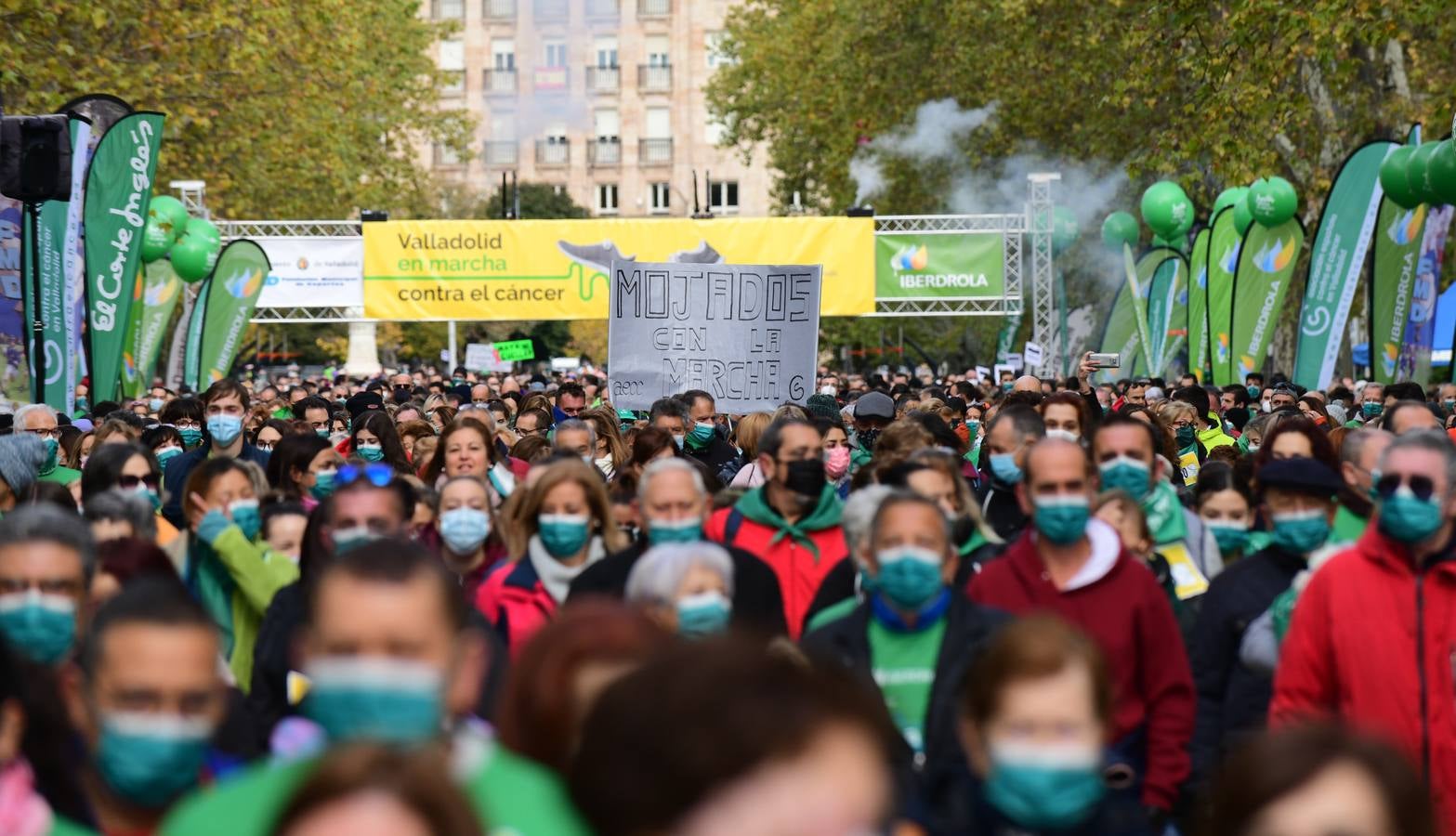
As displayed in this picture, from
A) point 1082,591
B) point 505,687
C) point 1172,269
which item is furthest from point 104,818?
point 1172,269

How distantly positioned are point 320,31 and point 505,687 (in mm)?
26874

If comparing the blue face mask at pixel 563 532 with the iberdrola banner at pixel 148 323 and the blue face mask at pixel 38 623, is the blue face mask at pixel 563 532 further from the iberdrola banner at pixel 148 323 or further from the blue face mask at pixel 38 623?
the iberdrola banner at pixel 148 323

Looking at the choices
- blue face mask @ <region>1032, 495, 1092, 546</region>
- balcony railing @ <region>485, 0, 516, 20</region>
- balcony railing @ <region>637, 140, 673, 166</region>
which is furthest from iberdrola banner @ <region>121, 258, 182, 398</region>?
balcony railing @ <region>637, 140, 673, 166</region>

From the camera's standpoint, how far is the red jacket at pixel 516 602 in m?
6.68

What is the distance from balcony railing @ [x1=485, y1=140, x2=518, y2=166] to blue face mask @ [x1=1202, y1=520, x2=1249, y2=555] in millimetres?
80299

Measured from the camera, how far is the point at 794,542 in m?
7.55

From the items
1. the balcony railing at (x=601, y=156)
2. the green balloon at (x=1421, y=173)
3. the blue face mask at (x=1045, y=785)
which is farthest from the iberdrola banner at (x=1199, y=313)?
the balcony railing at (x=601, y=156)

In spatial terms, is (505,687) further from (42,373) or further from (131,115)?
(131,115)

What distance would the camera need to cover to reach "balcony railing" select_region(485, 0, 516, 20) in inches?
3334

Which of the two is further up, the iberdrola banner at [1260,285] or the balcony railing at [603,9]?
the balcony railing at [603,9]

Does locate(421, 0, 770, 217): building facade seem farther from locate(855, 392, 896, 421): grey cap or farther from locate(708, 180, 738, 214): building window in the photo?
locate(855, 392, 896, 421): grey cap

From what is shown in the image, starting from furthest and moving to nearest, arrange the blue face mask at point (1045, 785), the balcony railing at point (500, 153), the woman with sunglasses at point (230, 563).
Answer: the balcony railing at point (500, 153) → the woman with sunglasses at point (230, 563) → the blue face mask at point (1045, 785)

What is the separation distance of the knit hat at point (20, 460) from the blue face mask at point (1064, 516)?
16.4 ft

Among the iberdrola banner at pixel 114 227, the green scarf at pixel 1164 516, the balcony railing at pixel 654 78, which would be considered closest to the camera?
the green scarf at pixel 1164 516
